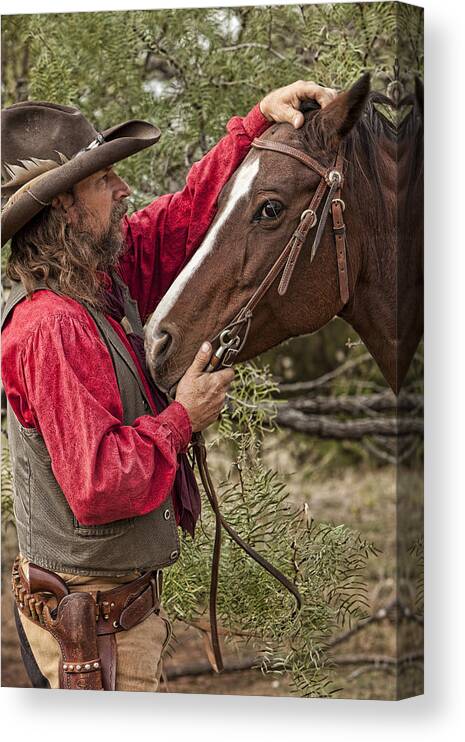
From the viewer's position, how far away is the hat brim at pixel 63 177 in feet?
9.84

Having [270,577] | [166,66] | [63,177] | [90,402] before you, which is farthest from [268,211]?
[270,577]

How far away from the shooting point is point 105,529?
10.1 ft

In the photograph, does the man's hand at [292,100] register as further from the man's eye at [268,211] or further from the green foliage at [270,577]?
the green foliage at [270,577]

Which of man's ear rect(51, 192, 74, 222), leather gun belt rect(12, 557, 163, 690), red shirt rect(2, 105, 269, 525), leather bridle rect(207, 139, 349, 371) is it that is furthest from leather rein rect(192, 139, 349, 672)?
leather gun belt rect(12, 557, 163, 690)

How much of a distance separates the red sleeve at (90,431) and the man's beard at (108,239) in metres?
0.23

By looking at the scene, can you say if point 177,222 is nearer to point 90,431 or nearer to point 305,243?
point 305,243

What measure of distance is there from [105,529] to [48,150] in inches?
38.0

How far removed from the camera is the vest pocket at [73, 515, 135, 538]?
121 inches

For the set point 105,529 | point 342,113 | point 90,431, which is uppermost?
point 342,113

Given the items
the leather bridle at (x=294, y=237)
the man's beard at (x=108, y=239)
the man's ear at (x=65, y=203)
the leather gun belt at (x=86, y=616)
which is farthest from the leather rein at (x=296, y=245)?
the leather gun belt at (x=86, y=616)

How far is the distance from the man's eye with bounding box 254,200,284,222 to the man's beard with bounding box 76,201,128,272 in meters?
0.36

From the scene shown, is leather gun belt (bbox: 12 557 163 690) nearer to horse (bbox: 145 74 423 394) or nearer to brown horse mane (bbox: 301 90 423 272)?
horse (bbox: 145 74 423 394)

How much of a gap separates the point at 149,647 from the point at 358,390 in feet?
3.09

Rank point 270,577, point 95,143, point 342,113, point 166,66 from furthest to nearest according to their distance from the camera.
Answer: point 166,66 < point 270,577 < point 95,143 < point 342,113
